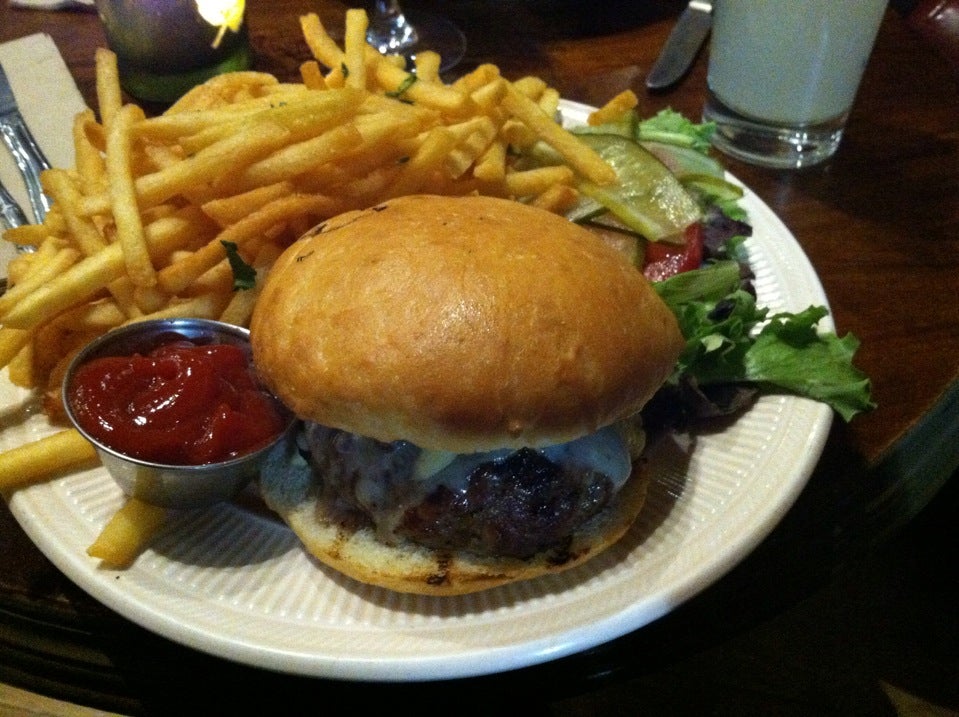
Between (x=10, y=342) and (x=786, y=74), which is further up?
(x=786, y=74)

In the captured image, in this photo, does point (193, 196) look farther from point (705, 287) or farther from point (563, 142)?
point (705, 287)

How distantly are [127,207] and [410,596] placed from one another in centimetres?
103

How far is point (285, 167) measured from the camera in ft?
5.88

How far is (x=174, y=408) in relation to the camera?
1541mm

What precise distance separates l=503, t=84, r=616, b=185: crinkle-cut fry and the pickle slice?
58 millimetres

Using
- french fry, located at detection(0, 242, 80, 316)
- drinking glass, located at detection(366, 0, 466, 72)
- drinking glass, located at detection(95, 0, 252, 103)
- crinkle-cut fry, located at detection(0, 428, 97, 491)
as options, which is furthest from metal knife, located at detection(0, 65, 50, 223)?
drinking glass, located at detection(366, 0, 466, 72)

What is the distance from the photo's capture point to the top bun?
54.4 inches

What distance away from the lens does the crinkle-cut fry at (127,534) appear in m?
1.46

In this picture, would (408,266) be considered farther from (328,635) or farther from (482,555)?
(328,635)

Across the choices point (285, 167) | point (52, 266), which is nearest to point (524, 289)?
point (285, 167)

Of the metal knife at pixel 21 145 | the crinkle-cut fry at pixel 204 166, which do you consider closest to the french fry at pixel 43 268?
the crinkle-cut fry at pixel 204 166

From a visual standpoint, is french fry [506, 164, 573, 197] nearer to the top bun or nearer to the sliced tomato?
the sliced tomato

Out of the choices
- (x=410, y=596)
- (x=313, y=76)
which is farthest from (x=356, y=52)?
(x=410, y=596)

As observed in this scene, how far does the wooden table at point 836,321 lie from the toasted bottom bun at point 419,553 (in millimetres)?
227
